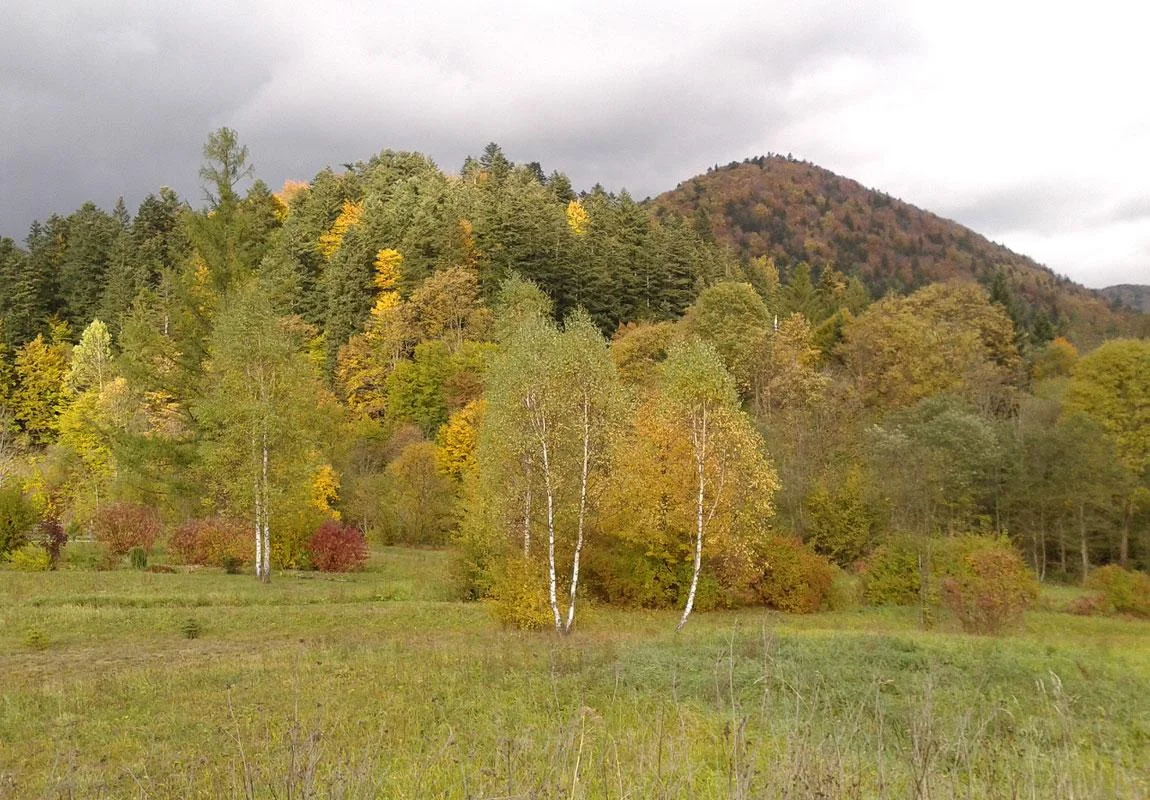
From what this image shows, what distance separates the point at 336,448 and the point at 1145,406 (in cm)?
4973

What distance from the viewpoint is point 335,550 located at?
31984mm

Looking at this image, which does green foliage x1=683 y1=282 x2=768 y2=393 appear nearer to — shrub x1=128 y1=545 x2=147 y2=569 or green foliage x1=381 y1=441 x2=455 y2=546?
green foliage x1=381 y1=441 x2=455 y2=546

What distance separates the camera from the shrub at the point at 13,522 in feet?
95.6

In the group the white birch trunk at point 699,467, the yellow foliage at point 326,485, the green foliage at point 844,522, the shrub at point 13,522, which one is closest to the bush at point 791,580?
the white birch trunk at point 699,467

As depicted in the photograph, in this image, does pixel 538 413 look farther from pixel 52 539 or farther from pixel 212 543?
pixel 52 539

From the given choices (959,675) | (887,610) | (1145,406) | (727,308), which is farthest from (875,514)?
(959,675)

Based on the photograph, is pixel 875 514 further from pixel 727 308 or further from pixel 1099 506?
pixel 727 308

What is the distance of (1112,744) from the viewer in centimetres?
827

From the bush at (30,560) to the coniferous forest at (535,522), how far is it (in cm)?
37

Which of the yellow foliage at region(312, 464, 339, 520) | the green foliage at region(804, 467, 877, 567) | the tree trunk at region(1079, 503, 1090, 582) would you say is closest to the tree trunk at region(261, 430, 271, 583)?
the yellow foliage at region(312, 464, 339, 520)

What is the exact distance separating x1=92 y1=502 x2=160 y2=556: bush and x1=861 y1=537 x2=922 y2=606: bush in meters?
30.7

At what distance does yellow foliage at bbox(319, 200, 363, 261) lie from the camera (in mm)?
70312

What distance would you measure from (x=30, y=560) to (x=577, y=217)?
61.2m

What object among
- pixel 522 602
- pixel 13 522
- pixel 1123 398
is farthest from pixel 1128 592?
pixel 13 522
